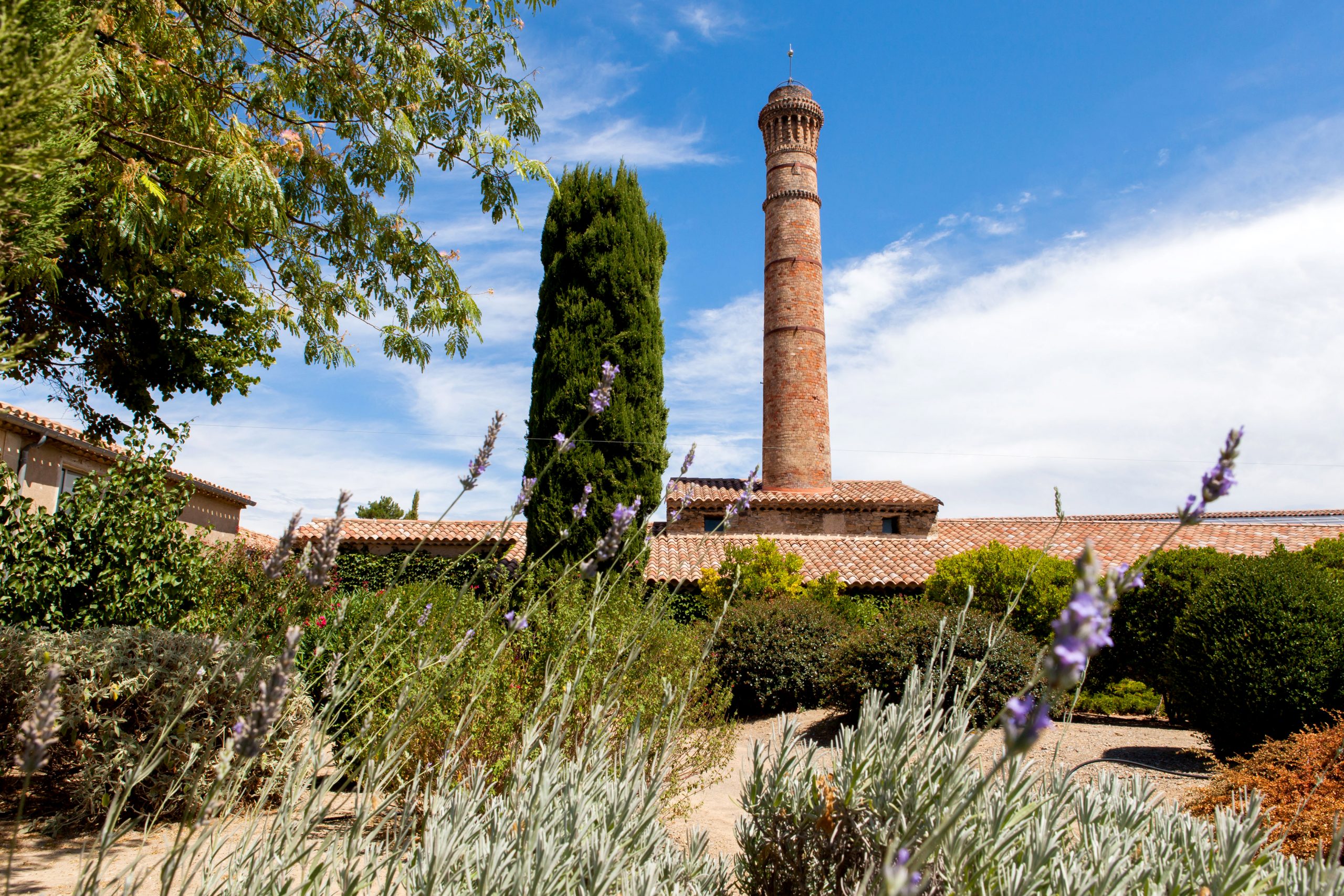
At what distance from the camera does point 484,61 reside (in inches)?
289

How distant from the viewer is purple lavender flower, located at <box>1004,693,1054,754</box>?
761mm

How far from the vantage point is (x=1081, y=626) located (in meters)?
0.81

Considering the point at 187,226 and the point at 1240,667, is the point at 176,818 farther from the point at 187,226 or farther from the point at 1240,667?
the point at 1240,667

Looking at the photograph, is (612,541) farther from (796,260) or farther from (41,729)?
(796,260)

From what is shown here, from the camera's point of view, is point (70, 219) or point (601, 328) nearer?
point (70, 219)

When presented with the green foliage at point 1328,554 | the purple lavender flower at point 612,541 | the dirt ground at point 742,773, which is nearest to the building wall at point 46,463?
the dirt ground at point 742,773

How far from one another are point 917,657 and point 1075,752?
6.33 feet

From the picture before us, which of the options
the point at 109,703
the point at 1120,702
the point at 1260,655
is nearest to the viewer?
the point at 109,703

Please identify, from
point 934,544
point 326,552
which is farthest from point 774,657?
point 934,544

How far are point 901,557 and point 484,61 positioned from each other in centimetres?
1537

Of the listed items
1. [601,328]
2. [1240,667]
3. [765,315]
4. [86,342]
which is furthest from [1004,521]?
[86,342]

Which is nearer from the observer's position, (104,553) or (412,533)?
(104,553)

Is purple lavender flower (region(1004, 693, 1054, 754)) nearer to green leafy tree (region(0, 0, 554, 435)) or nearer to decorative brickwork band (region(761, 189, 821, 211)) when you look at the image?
green leafy tree (region(0, 0, 554, 435))

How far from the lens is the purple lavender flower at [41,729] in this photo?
3.65ft
